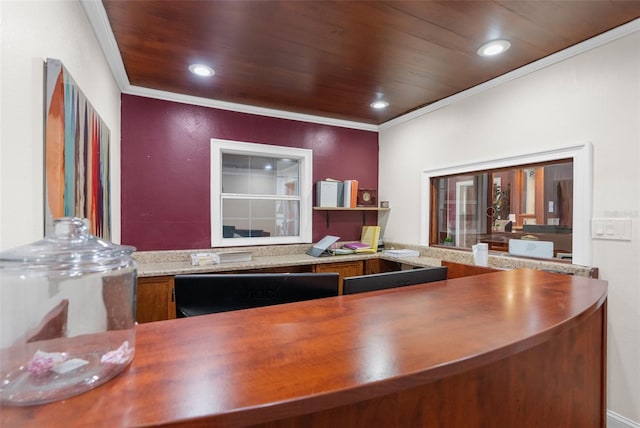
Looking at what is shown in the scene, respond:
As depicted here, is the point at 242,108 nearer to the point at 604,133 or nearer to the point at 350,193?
the point at 350,193

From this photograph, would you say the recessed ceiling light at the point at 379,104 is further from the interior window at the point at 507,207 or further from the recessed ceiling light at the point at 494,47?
the recessed ceiling light at the point at 494,47

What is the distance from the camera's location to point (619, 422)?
1.78 meters

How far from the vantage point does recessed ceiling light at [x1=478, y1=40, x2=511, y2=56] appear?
1946 millimetres

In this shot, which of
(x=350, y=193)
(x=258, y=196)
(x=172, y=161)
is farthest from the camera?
(x=350, y=193)

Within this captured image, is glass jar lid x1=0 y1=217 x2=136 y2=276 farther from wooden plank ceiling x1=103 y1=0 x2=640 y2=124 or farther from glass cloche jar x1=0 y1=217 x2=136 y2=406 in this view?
wooden plank ceiling x1=103 y1=0 x2=640 y2=124

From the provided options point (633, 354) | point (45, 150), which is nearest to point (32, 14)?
point (45, 150)

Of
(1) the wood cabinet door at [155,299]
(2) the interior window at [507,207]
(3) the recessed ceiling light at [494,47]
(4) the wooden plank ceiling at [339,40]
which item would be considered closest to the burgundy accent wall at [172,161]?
(4) the wooden plank ceiling at [339,40]

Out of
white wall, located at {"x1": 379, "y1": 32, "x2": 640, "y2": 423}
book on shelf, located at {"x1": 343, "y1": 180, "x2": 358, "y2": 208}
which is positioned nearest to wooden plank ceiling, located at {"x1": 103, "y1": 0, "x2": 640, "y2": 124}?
white wall, located at {"x1": 379, "y1": 32, "x2": 640, "y2": 423}

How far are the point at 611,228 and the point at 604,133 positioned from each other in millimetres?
575

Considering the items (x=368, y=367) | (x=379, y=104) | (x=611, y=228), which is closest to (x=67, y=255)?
(x=368, y=367)

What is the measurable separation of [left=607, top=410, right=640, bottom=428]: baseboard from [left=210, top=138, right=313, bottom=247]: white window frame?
8.60 feet

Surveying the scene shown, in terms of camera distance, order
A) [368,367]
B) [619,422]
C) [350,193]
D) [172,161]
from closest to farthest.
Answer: [368,367] < [619,422] < [172,161] < [350,193]

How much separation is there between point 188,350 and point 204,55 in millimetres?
2078

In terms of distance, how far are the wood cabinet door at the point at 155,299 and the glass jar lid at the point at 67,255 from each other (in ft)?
6.14
